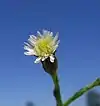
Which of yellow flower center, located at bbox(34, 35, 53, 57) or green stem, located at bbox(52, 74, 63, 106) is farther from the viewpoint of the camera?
yellow flower center, located at bbox(34, 35, 53, 57)

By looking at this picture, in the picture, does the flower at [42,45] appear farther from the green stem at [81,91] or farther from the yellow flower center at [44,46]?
the green stem at [81,91]

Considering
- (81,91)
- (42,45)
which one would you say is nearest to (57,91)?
(81,91)

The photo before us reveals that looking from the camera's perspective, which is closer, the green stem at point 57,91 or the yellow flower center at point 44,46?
the green stem at point 57,91

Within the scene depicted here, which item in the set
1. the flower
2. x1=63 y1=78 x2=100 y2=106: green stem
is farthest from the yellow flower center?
x1=63 y1=78 x2=100 y2=106: green stem

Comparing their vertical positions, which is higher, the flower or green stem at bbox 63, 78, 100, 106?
the flower

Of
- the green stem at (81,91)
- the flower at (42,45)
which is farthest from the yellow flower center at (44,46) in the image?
the green stem at (81,91)

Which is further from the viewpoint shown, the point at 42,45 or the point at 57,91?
the point at 42,45

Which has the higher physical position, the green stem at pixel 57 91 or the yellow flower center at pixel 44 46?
the yellow flower center at pixel 44 46

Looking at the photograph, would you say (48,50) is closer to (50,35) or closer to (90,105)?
(50,35)

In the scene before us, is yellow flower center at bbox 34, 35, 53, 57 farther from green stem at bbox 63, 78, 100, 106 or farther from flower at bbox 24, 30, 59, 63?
green stem at bbox 63, 78, 100, 106

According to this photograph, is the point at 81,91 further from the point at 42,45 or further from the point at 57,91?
the point at 42,45
